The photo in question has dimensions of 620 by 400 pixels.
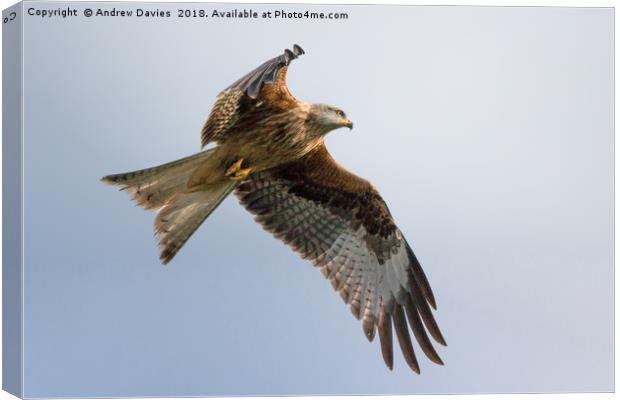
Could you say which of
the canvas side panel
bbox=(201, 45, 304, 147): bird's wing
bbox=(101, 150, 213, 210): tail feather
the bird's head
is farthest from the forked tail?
the bird's head

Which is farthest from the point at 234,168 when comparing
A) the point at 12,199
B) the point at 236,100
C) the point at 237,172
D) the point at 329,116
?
the point at 12,199

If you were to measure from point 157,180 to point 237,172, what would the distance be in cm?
51

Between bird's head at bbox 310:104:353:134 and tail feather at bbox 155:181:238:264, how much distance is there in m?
0.72

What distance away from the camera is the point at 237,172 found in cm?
704

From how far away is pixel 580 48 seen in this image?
6.99m

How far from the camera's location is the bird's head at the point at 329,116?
6695 millimetres

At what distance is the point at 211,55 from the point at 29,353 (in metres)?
1.92

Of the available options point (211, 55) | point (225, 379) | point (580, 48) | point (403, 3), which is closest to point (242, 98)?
point (211, 55)

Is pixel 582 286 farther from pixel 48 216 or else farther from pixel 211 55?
pixel 48 216

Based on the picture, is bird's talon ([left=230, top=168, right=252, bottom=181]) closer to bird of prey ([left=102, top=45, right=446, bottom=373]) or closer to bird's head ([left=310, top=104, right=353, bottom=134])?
bird of prey ([left=102, top=45, right=446, bottom=373])

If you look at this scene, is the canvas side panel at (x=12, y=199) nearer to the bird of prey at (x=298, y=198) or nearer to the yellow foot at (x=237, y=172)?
the bird of prey at (x=298, y=198)

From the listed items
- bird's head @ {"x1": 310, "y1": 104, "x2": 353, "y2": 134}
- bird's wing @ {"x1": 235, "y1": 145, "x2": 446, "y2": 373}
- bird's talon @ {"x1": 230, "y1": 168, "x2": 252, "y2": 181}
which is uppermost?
bird's head @ {"x1": 310, "y1": 104, "x2": 353, "y2": 134}

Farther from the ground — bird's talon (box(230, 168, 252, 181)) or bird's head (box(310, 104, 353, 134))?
bird's head (box(310, 104, 353, 134))

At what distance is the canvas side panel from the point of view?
6484 mm
